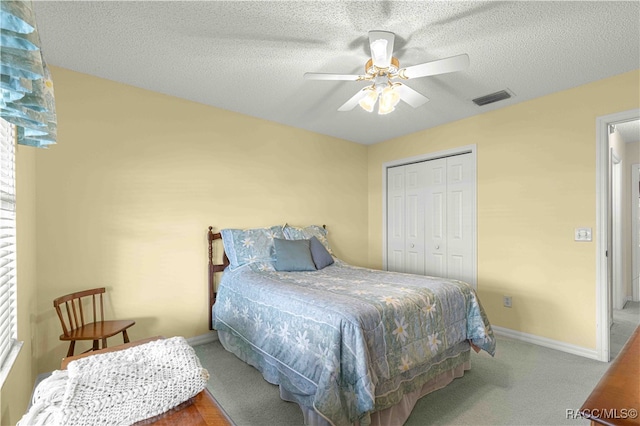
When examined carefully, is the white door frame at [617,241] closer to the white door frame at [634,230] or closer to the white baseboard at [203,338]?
the white door frame at [634,230]

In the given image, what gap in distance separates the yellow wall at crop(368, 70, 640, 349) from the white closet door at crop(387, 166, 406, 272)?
1026 mm

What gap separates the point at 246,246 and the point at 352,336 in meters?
1.76

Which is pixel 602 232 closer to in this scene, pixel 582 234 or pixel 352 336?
pixel 582 234

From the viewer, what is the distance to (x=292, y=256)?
307cm

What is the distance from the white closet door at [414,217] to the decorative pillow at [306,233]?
1241 millimetres

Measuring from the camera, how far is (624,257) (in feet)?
14.1

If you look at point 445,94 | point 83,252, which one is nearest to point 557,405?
point 445,94

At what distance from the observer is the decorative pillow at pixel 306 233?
11.4ft

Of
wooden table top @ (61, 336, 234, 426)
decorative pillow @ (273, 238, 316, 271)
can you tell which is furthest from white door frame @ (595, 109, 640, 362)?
wooden table top @ (61, 336, 234, 426)

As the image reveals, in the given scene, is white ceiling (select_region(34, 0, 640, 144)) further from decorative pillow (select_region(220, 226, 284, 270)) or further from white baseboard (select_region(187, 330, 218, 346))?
white baseboard (select_region(187, 330, 218, 346))

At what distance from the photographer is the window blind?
4.27 ft

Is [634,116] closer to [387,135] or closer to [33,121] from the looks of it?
[387,135]

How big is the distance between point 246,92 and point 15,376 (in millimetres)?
2536

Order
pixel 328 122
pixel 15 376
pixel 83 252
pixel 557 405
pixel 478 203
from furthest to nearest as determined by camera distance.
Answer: pixel 328 122 → pixel 478 203 → pixel 83 252 → pixel 557 405 → pixel 15 376
